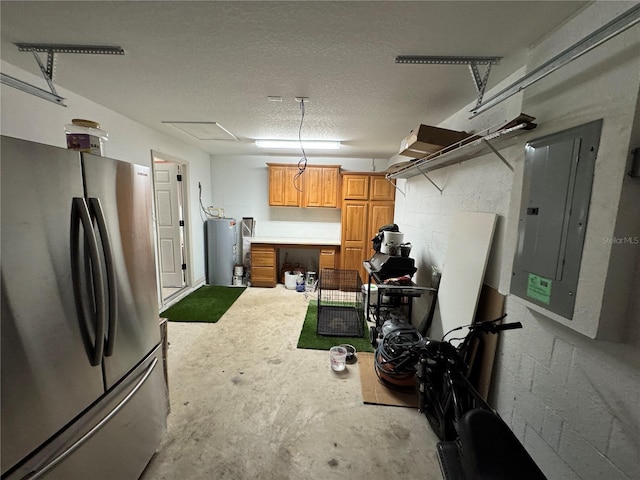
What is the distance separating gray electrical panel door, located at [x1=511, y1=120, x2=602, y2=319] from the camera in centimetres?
105

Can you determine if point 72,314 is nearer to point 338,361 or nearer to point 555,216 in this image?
point 338,361

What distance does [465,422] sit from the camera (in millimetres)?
1041

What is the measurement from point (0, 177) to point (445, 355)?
2.03 meters

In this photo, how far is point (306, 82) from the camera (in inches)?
75.4

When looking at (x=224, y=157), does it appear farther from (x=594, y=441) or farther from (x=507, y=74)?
(x=594, y=441)

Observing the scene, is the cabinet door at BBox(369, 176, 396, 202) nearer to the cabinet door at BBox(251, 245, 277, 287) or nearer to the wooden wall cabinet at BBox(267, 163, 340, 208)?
the wooden wall cabinet at BBox(267, 163, 340, 208)

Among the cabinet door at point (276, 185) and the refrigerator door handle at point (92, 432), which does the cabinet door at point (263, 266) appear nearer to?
the cabinet door at point (276, 185)

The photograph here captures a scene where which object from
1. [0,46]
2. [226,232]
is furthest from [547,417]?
[226,232]

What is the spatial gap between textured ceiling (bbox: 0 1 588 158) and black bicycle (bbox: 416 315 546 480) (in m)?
1.49

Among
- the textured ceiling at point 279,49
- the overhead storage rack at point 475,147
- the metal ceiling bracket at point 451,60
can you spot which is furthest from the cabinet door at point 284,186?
the metal ceiling bracket at point 451,60

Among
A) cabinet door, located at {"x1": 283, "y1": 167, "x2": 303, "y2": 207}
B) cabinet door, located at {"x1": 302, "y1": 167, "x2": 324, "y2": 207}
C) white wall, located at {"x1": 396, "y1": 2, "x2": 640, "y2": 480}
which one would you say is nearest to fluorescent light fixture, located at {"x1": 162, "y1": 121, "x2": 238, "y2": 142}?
cabinet door, located at {"x1": 283, "y1": 167, "x2": 303, "y2": 207}

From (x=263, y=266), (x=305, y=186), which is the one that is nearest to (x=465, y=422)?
(x=263, y=266)

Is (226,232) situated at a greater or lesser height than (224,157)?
lesser

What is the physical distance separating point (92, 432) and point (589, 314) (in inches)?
82.4
